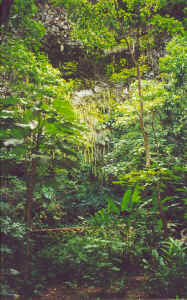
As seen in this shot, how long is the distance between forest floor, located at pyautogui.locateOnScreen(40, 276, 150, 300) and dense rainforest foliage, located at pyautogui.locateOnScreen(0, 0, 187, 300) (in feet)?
0.16

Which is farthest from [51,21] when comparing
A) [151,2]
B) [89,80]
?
[151,2]

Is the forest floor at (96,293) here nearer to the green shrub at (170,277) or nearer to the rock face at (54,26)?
the green shrub at (170,277)

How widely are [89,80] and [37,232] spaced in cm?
439

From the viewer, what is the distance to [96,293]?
1.74m

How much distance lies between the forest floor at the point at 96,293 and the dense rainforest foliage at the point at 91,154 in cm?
5

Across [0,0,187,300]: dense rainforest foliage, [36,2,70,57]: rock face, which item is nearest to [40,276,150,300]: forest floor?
[0,0,187,300]: dense rainforest foliage

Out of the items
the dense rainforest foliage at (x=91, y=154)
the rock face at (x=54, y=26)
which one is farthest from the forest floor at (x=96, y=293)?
the rock face at (x=54, y=26)

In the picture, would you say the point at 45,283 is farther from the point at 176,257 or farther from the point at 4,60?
the point at 4,60

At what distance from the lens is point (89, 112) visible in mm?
4336

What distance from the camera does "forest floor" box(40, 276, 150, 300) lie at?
1707 millimetres

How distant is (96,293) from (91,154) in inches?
112

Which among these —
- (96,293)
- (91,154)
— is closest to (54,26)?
(91,154)

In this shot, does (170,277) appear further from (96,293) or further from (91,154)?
(91,154)

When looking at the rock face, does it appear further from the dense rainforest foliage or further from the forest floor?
the forest floor
